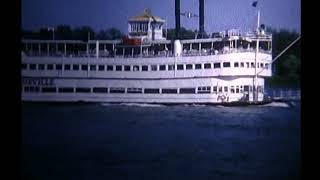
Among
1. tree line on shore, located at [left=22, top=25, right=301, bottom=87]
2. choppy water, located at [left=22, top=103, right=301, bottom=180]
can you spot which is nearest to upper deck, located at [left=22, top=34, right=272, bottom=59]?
tree line on shore, located at [left=22, top=25, right=301, bottom=87]

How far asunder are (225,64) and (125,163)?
64cm

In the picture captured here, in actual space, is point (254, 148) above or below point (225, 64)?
below

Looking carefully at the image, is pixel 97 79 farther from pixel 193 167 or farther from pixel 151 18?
pixel 193 167

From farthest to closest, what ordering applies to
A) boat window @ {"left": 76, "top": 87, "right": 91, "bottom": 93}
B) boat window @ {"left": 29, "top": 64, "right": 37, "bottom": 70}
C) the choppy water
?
1. boat window @ {"left": 76, "top": 87, "right": 91, "bottom": 93}
2. boat window @ {"left": 29, "top": 64, "right": 37, "bottom": 70}
3. the choppy water

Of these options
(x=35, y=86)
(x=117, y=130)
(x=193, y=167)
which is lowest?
(x=193, y=167)

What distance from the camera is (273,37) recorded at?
7.80 ft

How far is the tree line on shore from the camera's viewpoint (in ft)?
7.63

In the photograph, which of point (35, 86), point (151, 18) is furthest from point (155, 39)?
point (35, 86)

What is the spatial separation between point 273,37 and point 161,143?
68cm

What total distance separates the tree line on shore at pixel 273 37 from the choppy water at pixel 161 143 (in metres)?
0.13

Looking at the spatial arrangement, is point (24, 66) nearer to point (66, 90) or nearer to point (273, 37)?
point (66, 90)

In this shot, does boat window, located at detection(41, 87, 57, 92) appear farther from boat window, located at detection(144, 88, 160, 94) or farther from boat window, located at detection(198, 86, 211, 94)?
boat window, located at detection(198, 86, 211, 94)

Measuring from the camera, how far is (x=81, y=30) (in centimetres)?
238

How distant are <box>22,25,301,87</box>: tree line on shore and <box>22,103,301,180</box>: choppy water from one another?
0.42 ft
